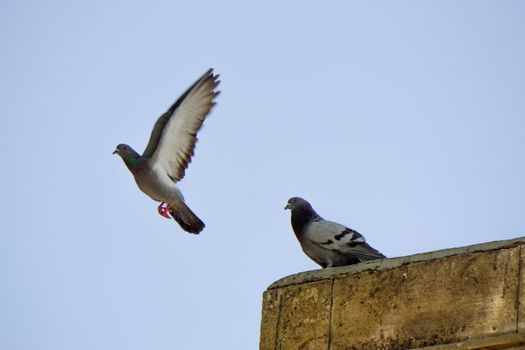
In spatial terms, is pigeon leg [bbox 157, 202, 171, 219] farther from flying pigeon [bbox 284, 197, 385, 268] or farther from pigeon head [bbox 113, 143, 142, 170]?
flying pigeon [bbox 284, 197, 385, 268]

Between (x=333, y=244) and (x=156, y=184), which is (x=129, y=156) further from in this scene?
(x=333, y=244)

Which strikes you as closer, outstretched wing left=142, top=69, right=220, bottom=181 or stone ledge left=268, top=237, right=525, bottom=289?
stone ledge left=268, top=237, right=525, bottom=289

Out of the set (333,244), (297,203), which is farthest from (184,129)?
(333,244)

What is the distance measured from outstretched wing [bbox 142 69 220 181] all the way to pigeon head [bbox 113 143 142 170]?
0.15m

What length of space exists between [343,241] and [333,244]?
3.5 inches

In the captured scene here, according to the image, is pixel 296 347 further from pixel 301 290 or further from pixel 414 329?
pixel 414 329

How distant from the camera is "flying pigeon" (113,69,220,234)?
13.0 metres

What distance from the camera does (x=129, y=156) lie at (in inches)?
523

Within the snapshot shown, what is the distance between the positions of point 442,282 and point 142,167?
692 centimetres

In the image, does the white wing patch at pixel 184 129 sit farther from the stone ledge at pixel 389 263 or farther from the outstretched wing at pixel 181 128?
the stone ledge at pixel 389 263

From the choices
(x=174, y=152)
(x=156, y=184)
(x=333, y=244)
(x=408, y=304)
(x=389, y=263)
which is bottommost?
(x=408, y=304)

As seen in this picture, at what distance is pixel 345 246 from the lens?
8.22 metres

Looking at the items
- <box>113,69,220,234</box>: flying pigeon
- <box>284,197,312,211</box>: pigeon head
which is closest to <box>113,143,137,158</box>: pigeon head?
<box>113,69,220,234</box>: flying pigeon

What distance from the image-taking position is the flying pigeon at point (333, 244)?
26.9 ft
